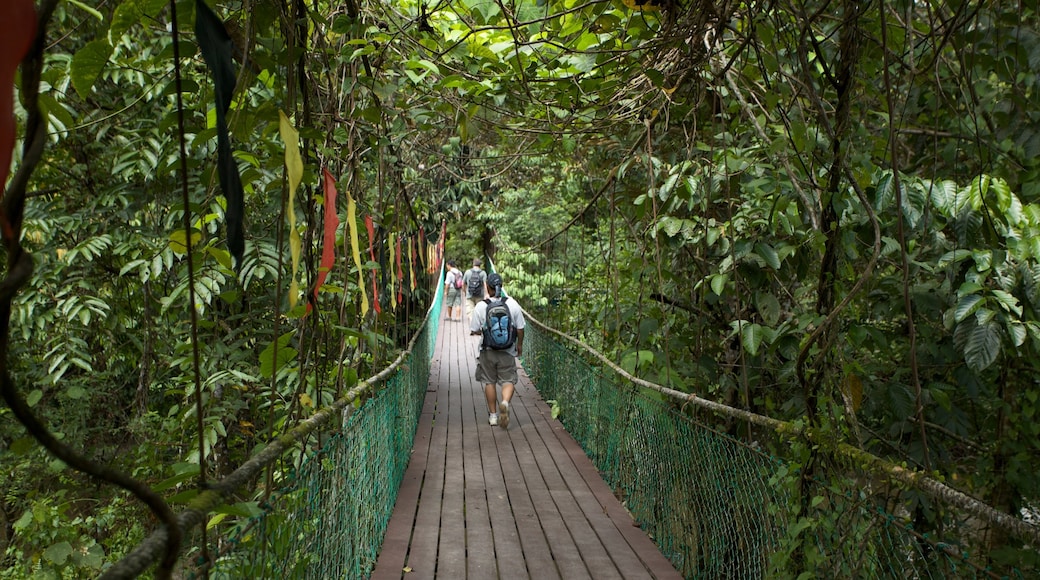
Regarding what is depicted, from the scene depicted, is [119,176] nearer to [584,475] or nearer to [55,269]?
[55,269]

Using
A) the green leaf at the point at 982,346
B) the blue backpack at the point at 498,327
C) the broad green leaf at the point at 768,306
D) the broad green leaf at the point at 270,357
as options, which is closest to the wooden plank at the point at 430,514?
the blue backpack at the point at 498,327

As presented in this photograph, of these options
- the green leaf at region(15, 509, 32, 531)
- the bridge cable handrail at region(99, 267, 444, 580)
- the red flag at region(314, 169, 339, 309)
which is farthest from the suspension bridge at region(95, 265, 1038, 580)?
the green leaf at region(15, 509, 32, 531)

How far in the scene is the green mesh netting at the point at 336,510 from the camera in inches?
56.2

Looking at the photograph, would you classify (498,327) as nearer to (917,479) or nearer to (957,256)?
(957,256)

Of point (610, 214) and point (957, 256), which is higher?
point (610, 214)

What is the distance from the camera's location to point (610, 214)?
3709 mm

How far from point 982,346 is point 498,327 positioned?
149 inches

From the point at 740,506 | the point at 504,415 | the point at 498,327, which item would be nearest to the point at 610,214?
the point at 740,506

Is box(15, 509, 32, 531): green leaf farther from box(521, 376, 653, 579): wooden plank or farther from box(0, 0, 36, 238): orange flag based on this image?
box(0, 0, 36, 238): orange flag

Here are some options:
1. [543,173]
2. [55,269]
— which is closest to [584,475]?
[55,269]

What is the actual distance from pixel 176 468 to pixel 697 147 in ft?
8.98

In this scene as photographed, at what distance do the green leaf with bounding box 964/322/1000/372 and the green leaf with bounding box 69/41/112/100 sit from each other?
2.35 meters

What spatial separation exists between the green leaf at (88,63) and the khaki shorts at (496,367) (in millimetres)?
4485

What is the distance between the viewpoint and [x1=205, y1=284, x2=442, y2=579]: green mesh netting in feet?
4.68
